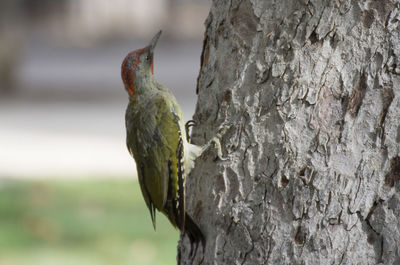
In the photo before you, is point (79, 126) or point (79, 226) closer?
point (79, 226)

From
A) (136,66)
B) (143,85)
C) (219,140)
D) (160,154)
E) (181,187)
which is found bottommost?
(181,187)

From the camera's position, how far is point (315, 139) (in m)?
2.75

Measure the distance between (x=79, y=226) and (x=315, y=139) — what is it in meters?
4.72

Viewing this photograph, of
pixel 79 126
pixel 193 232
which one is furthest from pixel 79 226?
pixel 79 126

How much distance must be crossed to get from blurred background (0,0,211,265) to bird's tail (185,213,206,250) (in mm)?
3143

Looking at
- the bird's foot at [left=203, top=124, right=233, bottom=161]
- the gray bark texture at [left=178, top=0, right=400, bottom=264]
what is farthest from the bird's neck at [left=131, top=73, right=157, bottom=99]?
the gray bark texture at [left=178, top=0, right=400, bottom=264]

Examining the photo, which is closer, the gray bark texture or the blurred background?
the gray bark texture

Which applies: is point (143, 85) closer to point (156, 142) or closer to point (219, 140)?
point (156, 142)

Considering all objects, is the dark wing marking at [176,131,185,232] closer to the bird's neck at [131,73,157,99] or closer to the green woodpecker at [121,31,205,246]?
the green woodpecker at [121,31,205,246]

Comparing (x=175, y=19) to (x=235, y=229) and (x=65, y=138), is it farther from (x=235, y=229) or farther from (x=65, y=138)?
(x=235, y=229)

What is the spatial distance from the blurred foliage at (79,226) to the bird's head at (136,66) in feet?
8.93

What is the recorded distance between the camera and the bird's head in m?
3.85

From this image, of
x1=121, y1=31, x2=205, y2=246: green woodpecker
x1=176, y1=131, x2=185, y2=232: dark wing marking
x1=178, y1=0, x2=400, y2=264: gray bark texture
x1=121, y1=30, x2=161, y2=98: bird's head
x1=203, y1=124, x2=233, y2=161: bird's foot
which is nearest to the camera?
x1=178, y1=0, x2=400, y2=264: gray bark texture

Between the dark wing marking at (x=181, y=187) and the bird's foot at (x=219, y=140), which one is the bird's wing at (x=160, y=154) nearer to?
the dark wing marking at (x=181, y=187)
